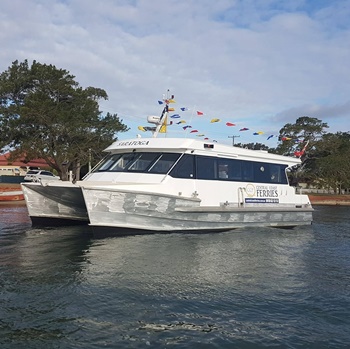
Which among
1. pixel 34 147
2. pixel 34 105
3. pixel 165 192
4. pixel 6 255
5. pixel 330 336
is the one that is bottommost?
pixel 330 336

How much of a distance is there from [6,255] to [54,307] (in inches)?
153

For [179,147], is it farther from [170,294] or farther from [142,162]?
[170,294]

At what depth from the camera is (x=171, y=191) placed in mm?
11875

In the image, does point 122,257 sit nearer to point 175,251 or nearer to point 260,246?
point 175,251

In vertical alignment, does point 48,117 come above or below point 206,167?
above

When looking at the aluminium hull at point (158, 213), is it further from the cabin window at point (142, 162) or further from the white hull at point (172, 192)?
the cabin window at point (142, 162)

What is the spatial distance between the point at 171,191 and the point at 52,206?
182 inches

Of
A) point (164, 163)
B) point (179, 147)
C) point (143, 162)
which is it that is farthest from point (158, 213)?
point (179, 147)

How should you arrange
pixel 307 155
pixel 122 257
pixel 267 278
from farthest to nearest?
1. pixel 307 155
2. pixel 122 257
3. pixel 267 278

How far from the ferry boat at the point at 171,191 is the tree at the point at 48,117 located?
50.7 ft

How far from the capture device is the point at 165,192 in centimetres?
1170

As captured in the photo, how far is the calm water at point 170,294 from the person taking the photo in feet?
16.2

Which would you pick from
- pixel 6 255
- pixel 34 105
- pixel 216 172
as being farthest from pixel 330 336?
pixel 34 105

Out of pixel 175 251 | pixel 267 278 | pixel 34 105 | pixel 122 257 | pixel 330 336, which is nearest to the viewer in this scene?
pixel 330 336
